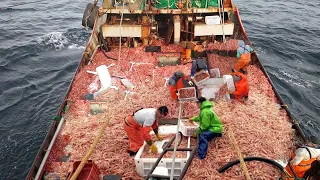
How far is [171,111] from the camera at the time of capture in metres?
8.98

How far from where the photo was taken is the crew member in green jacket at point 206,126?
6.74 metres

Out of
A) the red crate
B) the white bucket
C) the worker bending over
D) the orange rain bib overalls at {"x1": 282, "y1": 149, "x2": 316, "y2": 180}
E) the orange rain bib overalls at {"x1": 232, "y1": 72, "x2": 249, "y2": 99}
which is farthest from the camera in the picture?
the white bucket

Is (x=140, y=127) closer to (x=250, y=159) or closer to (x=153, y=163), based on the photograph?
(x=153, y=163)

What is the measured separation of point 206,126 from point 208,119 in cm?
22

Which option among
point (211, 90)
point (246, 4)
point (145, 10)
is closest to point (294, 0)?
point (246, 4)

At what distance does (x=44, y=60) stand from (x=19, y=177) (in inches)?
410

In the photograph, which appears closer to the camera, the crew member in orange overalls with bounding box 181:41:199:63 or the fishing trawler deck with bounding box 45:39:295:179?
the fishing trawler deck with bounding box 45:39:295:179

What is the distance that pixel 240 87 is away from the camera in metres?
9.06

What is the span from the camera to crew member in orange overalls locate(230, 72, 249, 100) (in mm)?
9031

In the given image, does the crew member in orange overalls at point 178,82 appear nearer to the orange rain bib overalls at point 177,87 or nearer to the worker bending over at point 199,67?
the orange rain bib overalls at point 177,87

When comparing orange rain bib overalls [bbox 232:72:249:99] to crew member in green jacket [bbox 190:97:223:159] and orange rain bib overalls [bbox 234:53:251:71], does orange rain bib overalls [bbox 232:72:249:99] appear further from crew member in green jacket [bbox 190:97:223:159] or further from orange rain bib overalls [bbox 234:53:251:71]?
crew member in green jacket [bbox 190:97:223:159]

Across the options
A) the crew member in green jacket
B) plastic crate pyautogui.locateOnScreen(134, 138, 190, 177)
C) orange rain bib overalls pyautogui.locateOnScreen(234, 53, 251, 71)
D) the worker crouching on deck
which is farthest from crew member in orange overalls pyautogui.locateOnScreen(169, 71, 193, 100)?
plastic crate pyautogui.locateOnScreen(134, 138, 190, 177)

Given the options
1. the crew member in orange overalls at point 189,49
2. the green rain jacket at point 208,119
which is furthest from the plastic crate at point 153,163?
the crew member in orange overalls at point 189,49

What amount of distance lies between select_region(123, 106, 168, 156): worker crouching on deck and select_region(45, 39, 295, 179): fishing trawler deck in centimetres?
48
